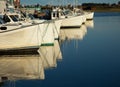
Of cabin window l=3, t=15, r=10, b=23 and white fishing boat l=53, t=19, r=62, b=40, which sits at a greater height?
cabin window l=3, t=15, r=10, b=23

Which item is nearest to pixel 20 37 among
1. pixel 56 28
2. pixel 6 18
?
pixel 6 18

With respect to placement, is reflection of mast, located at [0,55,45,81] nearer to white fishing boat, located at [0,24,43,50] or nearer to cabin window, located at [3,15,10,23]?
white fishing boat, located at [0,24,43,50]

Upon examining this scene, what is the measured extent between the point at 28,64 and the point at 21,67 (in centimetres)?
108

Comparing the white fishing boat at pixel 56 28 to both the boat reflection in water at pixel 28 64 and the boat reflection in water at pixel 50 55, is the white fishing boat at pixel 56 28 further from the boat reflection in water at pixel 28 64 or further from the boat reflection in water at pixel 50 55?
the boat reflection in water at pixel 28 64

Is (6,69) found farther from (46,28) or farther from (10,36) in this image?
(46,28)

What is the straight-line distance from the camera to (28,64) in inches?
963

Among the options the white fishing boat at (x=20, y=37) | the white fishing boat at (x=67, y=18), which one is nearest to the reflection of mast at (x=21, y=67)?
the white fishing boat at (x=20, y=37)

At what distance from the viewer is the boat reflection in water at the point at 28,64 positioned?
20.8 m

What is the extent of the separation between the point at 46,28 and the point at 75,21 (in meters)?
22.6

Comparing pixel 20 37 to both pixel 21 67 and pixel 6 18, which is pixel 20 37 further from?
pixel 21 67

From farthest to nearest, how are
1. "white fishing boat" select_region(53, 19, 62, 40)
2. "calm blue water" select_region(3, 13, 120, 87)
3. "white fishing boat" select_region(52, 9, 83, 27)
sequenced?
"white fishing boat" select_region(52, 9, 83, 27) < "white fishing boat" select_region(53, 19, 62, 40) < "calm blue water" select_region(3, 13, 120, 87)

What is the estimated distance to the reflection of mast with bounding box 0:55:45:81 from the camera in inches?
819

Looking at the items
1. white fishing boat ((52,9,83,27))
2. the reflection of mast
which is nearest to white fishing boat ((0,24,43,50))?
the reflection of mast

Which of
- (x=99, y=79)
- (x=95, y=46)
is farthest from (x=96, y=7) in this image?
(x=99, y=79)
